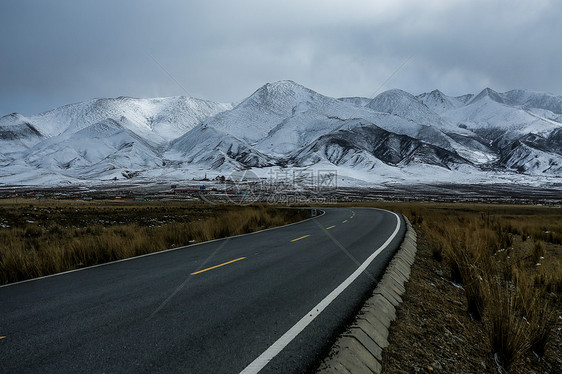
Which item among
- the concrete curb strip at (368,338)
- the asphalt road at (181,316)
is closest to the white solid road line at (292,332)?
the asphalt road at (181,316)

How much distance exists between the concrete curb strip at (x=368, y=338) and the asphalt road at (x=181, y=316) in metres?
0.22

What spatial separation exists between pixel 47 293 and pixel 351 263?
648 cm

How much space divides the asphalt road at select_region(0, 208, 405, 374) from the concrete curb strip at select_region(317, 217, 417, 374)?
0.22m

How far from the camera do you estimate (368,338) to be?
13.1 ft

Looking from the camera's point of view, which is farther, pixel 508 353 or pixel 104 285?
pixel 104 285

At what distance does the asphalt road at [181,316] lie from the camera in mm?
3479

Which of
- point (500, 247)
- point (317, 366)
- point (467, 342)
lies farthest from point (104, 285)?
point (500, 247)

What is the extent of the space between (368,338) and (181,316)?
254cm

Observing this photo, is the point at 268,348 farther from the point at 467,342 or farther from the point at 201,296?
the point at 467,342

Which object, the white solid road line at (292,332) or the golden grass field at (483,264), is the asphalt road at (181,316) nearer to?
the white solid road line at (292,332)

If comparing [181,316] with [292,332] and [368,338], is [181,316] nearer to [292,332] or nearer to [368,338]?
[292,332]

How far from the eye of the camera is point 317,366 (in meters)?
3.39

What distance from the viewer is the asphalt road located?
11.4 ft

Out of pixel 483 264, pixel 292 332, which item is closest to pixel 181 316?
pixel 292 332
